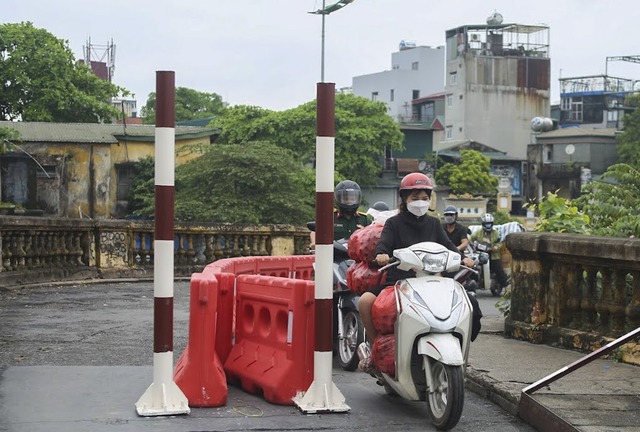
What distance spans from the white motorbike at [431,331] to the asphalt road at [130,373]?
0.26 metres

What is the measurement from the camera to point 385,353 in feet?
25.3

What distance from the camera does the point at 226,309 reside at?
880 cm

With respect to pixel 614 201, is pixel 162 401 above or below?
below

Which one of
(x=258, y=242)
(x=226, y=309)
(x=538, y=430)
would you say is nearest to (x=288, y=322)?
(x=226, y=309)

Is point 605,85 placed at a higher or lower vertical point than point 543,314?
higher

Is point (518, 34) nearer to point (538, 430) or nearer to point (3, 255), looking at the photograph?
point (3, 255)

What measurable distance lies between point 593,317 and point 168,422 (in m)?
4.69

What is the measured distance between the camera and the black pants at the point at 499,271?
71.6 ft

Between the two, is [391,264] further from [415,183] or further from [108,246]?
[108,246]

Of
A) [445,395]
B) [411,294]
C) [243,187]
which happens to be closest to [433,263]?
[411,294]

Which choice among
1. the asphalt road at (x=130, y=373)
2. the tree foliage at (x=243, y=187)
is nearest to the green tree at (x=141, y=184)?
the tree foliage at (x=243, y=187)

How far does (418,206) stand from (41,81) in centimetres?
5717

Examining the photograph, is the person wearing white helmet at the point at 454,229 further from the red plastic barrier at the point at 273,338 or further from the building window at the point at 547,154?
the building window at the point at 547,154

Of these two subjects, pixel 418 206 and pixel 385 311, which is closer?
pixel 385 311
